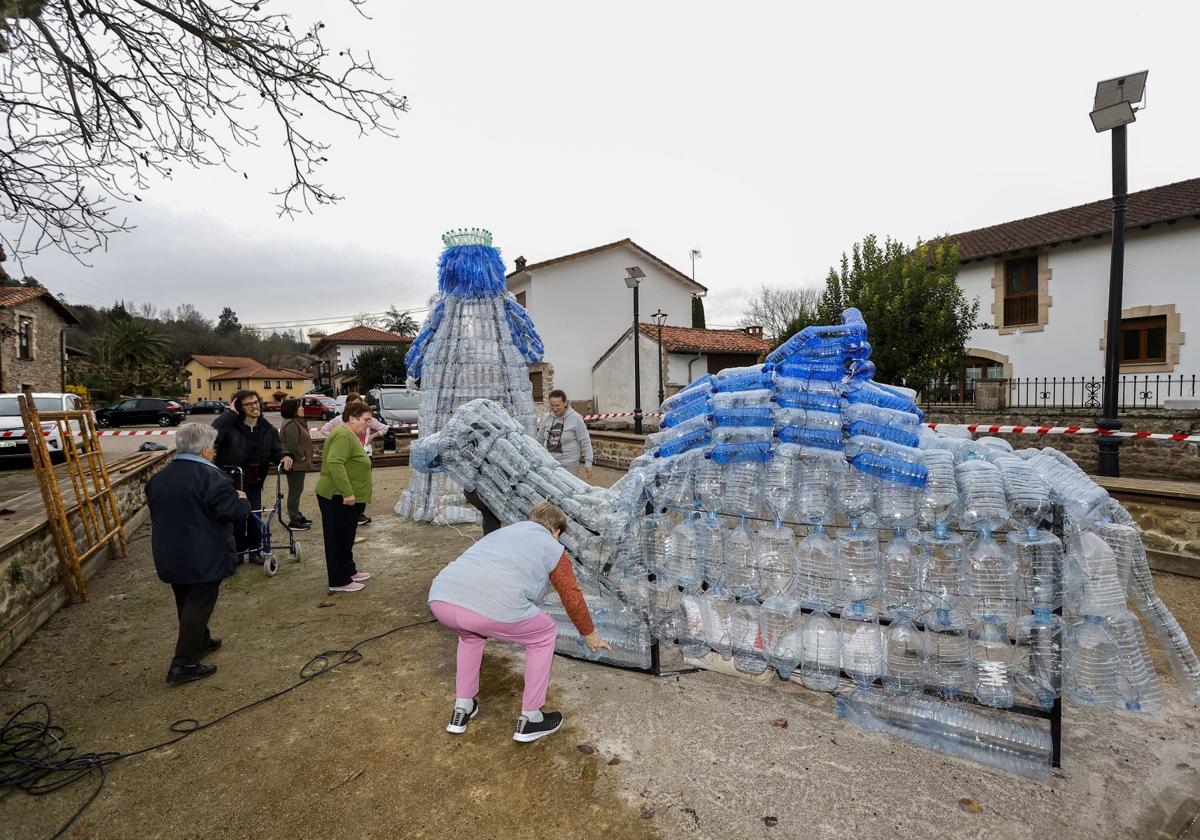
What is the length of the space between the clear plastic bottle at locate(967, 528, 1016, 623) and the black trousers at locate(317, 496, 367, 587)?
189 inches

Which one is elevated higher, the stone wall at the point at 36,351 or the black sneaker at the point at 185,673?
the stone wall at the point at 36,351

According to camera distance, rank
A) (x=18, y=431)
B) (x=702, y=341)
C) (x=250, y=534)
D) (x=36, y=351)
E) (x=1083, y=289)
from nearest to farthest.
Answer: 1. (x=250, y=534)
2. (x=18, y=431)
3. (x=1083, y=289)
4. (x=702, y=341)
5. (x=36, y=351)

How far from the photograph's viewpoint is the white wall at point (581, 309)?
24.6 m

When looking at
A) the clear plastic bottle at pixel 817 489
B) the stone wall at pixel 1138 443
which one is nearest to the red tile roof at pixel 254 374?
the stone wall at pixel 1138 443

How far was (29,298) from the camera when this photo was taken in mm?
25688

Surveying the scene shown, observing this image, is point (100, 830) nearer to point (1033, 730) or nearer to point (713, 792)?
point (713, 792)

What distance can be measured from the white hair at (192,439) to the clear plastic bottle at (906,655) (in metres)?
4.31

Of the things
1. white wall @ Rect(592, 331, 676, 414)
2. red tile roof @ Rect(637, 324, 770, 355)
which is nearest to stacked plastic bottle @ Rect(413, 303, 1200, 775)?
red tile roof @ Rect(637, 324, 770, 355)

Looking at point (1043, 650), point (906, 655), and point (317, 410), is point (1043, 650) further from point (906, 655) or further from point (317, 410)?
point (317, 410)

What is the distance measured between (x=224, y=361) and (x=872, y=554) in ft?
253

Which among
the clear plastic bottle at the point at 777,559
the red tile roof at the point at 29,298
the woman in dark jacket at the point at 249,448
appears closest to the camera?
the clear plastic bottle at the point at 777,559

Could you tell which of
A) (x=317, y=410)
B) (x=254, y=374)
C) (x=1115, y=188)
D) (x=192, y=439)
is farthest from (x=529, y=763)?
(x=254, y=374)

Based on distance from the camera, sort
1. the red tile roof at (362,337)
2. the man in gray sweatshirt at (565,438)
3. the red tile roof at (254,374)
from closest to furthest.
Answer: the man in gray sweatshirt at (565,438) < the red tile roof at (362,337) < the red tile roof at (254,374)

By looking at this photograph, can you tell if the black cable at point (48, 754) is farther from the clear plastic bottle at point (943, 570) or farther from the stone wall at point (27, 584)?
the clear plastic bottle at point (943, 570)
